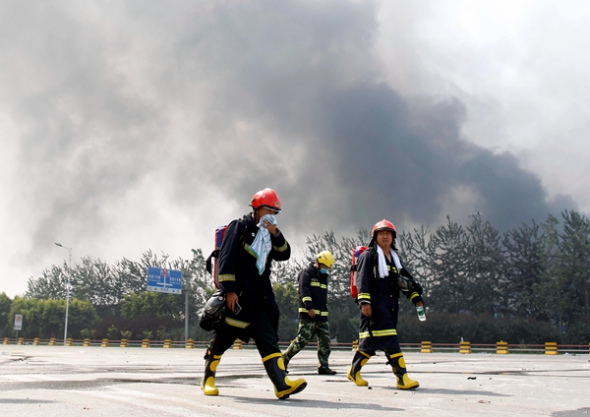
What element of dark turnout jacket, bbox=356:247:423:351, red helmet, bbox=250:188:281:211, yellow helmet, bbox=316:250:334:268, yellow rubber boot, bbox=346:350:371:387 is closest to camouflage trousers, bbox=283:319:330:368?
yellow helmet, bbox=316:250:334:268

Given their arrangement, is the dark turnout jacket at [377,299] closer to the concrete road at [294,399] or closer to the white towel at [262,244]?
the concrete road at [294,399]

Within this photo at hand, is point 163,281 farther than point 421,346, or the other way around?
point 163,281

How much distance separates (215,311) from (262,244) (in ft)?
2.39

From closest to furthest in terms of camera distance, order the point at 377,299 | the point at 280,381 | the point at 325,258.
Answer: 1. the point at 280,381
2. the point at 377,299
3. the point at 325,258

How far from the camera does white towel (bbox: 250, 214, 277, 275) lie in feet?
18.8

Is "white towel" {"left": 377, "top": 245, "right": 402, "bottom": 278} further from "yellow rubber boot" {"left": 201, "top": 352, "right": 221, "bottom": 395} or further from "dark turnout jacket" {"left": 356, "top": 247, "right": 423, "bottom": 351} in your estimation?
"yellow rubber boot" {"left": 201, "top": 352, "right": 221, "bottom": 395}

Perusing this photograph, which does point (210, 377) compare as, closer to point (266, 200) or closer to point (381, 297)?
point (266, 200)

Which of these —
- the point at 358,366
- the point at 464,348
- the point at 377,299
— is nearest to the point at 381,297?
the point at 377,299

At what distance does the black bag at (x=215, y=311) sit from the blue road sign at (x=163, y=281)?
4682 cm

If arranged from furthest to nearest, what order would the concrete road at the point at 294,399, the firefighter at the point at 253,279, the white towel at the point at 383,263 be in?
the white towel at the point at 383,263 < the firefighter at the point at 253,279 < the concrete road at the point at 294,399

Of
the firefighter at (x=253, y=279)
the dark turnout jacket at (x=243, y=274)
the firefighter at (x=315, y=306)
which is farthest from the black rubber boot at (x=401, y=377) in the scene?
the firefighter at (x=315, y=306)

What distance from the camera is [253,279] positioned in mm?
5766

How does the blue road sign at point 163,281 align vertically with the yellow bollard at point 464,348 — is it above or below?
above

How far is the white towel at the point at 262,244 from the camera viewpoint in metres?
5.72
